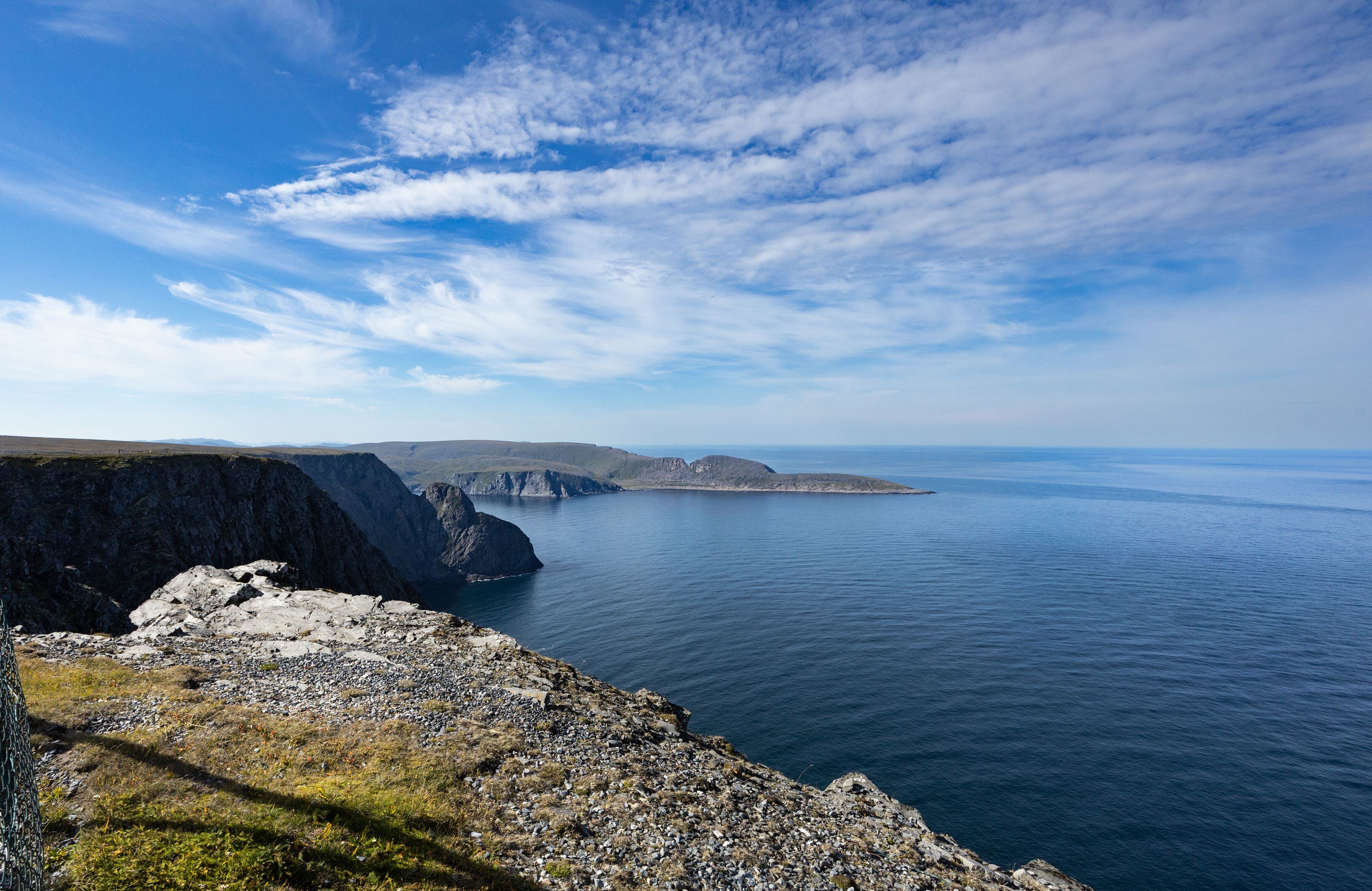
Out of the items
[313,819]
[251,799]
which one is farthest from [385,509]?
[313,819]

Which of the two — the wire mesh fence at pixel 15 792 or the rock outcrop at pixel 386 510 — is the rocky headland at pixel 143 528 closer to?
the rock outcrop at pixel 386 510

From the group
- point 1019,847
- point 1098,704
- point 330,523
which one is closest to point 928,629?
point 1098,704

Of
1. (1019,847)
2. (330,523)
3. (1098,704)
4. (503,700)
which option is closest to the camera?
(503,700)

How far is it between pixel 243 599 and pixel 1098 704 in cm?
7707

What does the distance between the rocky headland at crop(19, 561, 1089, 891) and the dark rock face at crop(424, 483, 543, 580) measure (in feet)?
335

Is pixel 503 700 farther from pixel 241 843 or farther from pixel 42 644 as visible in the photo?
pixel 42 644

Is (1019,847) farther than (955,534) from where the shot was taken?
No

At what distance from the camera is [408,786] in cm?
1658

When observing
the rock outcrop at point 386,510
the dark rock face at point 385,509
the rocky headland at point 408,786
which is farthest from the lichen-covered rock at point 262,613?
the rock outcrop at point 386,510

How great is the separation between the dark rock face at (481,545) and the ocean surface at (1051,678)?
755cm

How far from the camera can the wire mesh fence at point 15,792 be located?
7758 mm

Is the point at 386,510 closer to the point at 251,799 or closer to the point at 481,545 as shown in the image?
the point at 481,545

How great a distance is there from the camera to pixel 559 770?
1914 centimetres

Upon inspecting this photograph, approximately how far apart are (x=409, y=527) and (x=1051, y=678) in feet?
444
